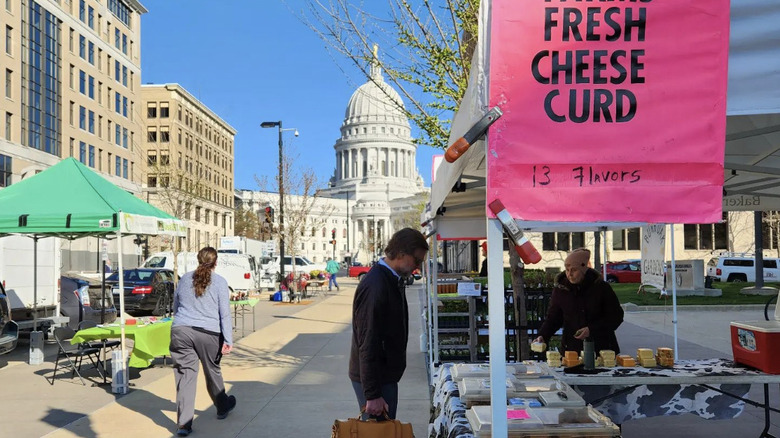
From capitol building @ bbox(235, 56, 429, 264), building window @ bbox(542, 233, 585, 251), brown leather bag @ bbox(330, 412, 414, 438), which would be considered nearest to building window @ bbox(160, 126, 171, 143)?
building window @ bbox(542, 233, 585, 251)

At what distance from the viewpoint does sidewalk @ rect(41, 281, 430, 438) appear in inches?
295

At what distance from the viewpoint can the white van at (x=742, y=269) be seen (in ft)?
133

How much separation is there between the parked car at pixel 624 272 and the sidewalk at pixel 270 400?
30.7 meters

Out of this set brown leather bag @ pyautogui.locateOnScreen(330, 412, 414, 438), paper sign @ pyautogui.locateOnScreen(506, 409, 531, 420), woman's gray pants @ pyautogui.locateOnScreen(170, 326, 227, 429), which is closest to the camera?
paper sign @ pyautogui.locateOnScreen(506, 409, 531, 420)

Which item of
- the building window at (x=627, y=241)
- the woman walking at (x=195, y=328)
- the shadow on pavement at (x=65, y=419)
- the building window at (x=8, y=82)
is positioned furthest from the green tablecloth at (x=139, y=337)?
the building window at (x=627, y=241)

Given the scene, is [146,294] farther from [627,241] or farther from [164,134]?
[164,134]

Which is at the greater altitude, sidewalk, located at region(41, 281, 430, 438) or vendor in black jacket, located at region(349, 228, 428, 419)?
vendor in black jacket, located at region(349, 228, 428, 419)

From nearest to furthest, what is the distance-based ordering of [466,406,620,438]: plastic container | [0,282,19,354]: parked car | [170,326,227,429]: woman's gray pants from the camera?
[466,406,620,438]: plastic container → [170,326,227,429]: woman's gray pants → [0,282,19,354]: parked car

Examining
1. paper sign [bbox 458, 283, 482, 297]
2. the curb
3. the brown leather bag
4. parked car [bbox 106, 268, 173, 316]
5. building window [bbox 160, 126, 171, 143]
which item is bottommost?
the curb

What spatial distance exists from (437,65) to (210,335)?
4798mm

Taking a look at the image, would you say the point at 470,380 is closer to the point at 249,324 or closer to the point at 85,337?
the point at 85,337

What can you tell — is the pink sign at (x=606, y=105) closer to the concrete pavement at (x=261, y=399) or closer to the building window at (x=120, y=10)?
the concrete pavement at (x=261, y=399)

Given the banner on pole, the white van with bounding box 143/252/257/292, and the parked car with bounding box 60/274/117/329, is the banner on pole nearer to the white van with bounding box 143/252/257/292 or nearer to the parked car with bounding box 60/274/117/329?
the parked car with bounding box 60/274/117/329

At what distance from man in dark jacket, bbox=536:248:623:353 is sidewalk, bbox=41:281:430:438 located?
1.91 m
